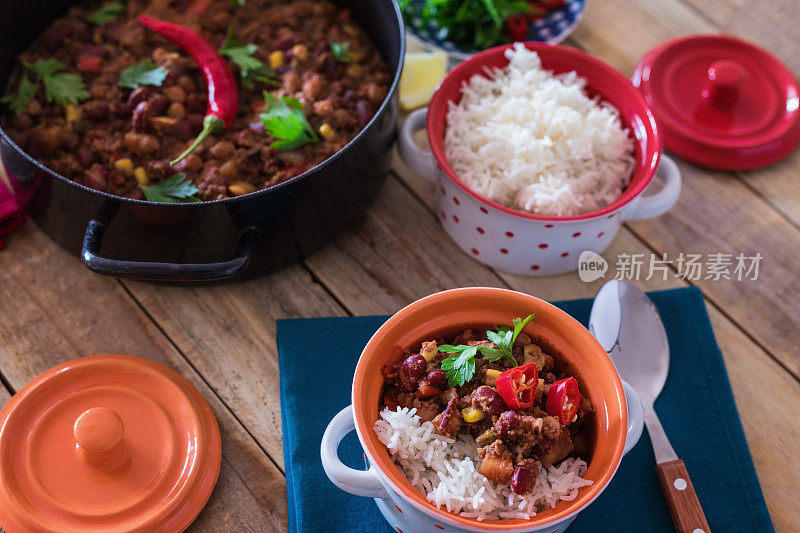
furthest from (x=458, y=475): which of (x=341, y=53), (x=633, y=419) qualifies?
(x=341, y=53)

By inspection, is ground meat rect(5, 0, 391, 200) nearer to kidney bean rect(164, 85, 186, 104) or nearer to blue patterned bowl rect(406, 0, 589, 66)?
kidney bean rect(164, 85, 186, 104)

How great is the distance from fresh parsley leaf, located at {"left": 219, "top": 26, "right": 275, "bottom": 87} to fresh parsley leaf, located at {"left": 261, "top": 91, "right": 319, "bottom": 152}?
154 mm

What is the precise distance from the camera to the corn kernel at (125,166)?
1758mm

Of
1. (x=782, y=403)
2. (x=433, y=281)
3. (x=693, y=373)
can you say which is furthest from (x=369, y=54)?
(x=782, y=403)

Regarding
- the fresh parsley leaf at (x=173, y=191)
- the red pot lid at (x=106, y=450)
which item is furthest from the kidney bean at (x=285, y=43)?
the red pot lid at (x=106, y=450)

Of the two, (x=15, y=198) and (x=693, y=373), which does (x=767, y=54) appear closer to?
(x=693, y=373)

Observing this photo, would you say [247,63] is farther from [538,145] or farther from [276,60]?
[538,145]

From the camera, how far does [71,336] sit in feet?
5.97

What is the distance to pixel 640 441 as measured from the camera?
1.68 meters

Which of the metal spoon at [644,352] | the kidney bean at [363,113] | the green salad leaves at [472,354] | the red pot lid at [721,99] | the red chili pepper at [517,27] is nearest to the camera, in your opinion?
the green salad leaves at [472,354]

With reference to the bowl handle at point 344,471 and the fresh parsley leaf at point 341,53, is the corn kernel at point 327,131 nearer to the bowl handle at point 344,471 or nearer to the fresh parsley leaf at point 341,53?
the fresh parsley leaf at point 341,53

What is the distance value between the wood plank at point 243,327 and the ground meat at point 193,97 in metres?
0.28

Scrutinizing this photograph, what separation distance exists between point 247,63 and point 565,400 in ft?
3.64

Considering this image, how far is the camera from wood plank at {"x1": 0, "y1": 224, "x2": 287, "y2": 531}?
1.64 meters
